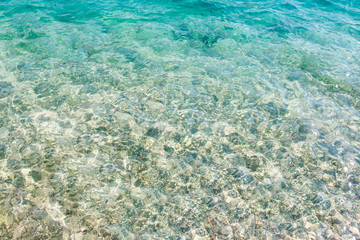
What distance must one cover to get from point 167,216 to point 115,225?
2.80 feet

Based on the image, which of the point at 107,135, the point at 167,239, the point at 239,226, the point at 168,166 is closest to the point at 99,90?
the point at 107,135

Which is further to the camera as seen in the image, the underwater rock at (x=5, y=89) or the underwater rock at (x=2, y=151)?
the underwater rock at (x=5, y=89)

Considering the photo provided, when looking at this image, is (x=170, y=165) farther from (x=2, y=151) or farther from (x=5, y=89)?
(x=5, y=89)

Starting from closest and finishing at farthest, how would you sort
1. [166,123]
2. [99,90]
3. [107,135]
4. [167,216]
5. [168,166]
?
[167,216]
[168,166]
[107,135]
[166,123]
[99,90]

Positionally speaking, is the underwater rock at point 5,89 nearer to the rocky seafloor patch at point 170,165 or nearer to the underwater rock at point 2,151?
the rocky seafloor patch at point 170,165

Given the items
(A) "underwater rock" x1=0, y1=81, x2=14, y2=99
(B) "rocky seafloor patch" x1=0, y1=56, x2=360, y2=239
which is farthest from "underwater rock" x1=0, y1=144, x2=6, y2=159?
(A) "underwater rock" x1=0, y1=81, x2=14, y2=99

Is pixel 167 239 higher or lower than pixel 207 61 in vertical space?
lower

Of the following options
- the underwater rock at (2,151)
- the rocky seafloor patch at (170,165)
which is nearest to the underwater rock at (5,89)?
the rocky seafloor patch at (170,165)

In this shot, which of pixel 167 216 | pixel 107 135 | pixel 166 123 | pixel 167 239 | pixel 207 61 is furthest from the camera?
pixel 207 61

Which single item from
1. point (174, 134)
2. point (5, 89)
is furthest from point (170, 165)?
point (5, 89)

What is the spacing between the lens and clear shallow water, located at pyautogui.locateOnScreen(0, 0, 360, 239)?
152 inches

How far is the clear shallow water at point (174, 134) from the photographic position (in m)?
3.86

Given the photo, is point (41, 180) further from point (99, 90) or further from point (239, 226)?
point (239, 226)

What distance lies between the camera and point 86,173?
4367 mm
